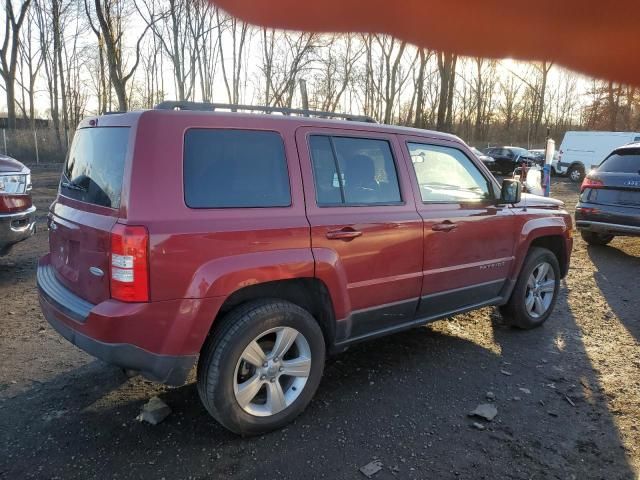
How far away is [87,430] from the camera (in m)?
3.01

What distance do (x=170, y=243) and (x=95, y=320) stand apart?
58 centimetres

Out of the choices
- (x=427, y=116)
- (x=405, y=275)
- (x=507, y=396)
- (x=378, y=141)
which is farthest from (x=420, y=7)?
(x=427, y=116)

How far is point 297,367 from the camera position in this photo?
3131 millimetres

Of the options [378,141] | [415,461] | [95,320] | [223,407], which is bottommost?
[415,461]

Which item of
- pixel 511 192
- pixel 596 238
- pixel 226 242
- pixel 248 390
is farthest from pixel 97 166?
→ pixel 596 238

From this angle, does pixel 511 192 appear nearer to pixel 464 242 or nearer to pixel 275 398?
pixel 464 242

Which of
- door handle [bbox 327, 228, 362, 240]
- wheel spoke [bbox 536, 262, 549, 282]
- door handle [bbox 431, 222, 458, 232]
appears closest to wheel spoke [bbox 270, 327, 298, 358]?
door handle [bbox 327, 228, 362, 240]

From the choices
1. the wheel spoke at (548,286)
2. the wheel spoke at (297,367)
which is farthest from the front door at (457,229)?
the wheel spoke at (297,367)

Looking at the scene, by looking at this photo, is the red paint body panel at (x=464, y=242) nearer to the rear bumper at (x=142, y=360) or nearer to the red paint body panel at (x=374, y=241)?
the red paint body panel at (x=374, y=241)

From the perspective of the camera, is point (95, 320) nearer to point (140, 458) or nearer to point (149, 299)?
point (149, 299)

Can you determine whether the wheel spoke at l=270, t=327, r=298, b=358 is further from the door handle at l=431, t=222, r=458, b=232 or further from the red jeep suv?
the door handle at l=431, t=222, r=458, b=232

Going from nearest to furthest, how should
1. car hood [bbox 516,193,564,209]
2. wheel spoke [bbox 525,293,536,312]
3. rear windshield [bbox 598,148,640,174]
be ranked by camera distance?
car hood [bbox 516,193,564,209], wheel spoke [bbox 525,293,536,312], rear windshield [bbox 598,148,640,174]

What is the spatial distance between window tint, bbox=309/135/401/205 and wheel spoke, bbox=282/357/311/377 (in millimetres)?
993

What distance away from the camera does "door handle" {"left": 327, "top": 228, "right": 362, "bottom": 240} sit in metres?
3.15
